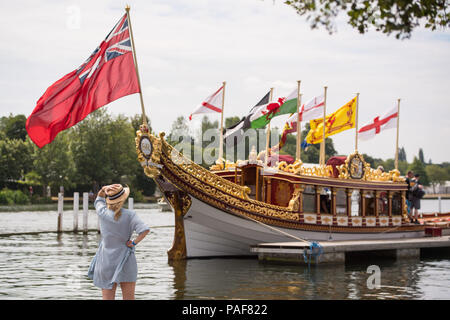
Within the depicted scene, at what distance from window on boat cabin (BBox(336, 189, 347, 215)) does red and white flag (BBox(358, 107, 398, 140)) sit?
2.42 metres

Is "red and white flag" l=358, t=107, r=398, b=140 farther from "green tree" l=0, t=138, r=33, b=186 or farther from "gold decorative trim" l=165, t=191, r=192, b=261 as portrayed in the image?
"green tree" l=0, t=138, r=33, b=186

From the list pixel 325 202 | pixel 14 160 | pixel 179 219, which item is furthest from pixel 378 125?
pixel 14 160

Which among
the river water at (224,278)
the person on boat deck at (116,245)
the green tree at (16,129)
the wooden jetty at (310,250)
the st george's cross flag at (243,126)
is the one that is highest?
the green tree at (16,129)

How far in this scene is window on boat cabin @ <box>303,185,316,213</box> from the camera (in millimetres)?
23688

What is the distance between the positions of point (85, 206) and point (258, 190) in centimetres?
1579

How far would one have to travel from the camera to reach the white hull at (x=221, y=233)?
2073cm

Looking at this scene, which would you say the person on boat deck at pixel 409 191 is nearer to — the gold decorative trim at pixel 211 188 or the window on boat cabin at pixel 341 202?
the window on boat cabin at pixel 341 202

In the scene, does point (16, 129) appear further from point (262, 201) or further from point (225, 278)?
point (225, 278)

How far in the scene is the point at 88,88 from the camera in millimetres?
16062

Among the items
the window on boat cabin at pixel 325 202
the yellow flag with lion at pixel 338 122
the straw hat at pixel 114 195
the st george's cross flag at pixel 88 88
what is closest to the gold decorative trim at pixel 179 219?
the st george's cross flag at pixel 88 88

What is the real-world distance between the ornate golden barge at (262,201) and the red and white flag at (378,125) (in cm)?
137

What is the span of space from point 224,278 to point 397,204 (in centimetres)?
1154

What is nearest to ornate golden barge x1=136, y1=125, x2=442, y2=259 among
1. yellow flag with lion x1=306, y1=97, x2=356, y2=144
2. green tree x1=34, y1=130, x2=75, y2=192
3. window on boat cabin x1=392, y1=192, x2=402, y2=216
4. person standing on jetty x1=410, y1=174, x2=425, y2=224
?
window on boat cabin x1=392, y1=192, x2=402, y2=216
